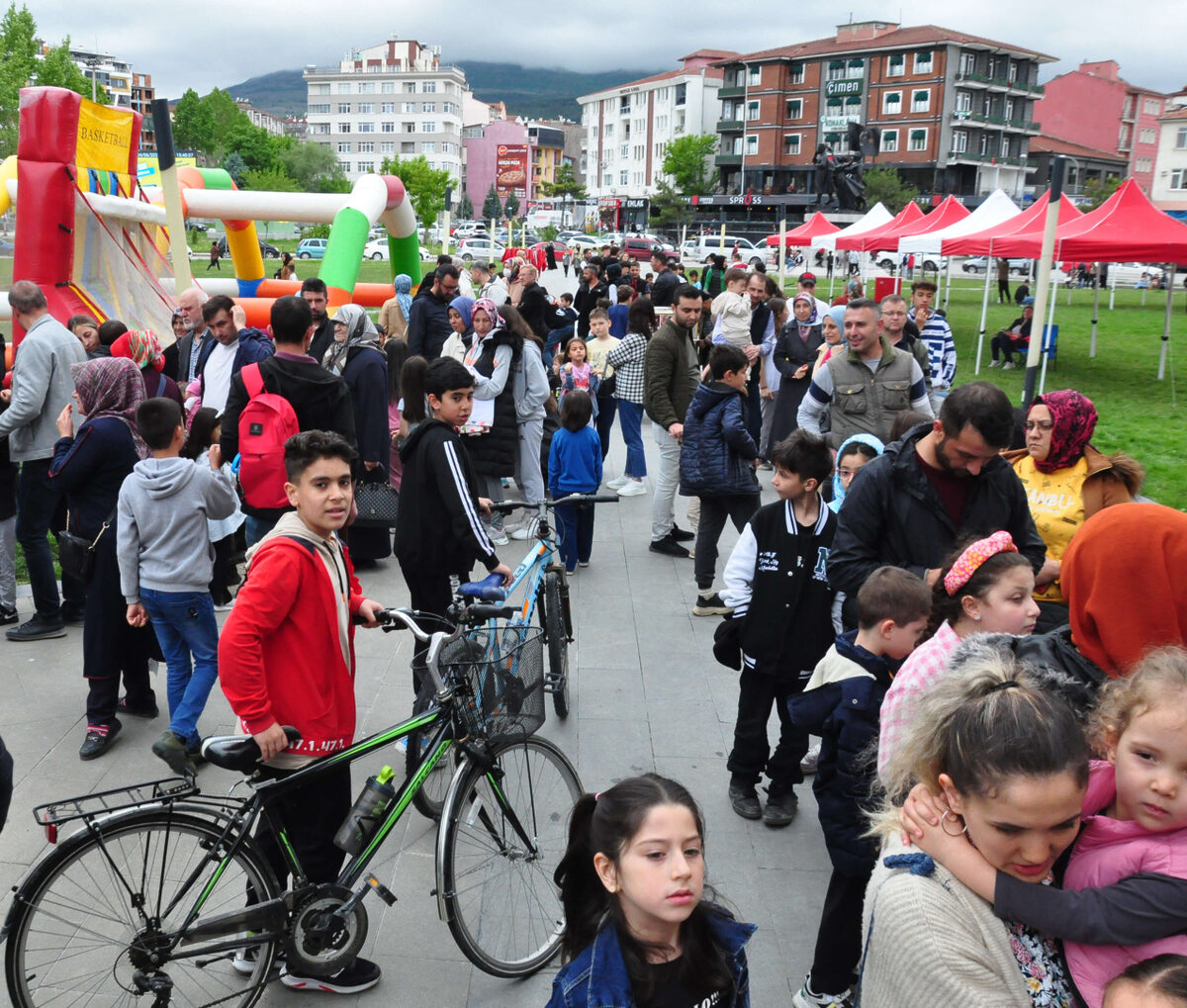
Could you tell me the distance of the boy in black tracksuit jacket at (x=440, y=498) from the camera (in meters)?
4.73

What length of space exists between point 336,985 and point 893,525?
2.61m

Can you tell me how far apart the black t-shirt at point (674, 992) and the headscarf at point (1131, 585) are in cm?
127

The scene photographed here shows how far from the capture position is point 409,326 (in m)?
10.0

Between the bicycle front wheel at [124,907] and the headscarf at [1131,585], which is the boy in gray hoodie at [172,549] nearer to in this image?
the bicycle front wheel at [124,907]

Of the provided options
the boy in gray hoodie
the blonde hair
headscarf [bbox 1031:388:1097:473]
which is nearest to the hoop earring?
the blonde hair

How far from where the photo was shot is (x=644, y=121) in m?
106

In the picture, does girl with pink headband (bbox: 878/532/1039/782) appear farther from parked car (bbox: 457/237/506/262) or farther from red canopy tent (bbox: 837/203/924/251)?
parked car (bbox: 457/237/506/262)

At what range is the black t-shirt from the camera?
1995mm

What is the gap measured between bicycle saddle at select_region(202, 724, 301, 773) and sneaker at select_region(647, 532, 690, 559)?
5.69 m

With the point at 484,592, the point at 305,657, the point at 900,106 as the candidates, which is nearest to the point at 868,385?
the point at 484,592

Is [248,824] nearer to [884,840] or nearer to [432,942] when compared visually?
[432,942]

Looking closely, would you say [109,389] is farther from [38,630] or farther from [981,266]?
[981,266]

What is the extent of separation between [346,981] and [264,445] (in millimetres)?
3061

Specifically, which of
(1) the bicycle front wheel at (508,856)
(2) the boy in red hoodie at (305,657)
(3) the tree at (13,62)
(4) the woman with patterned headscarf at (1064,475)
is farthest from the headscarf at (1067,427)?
(3) the tree at (13,62)
